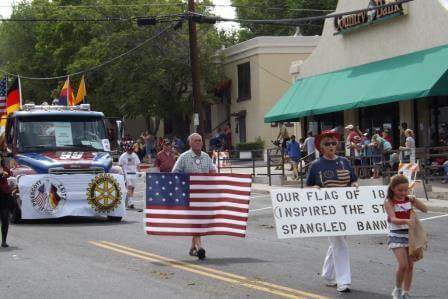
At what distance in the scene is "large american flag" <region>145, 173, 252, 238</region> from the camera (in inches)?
498

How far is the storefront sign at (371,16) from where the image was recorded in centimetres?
2838

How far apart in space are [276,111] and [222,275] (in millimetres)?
23756

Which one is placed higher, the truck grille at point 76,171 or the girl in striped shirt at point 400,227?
the truck grille at point 76,171

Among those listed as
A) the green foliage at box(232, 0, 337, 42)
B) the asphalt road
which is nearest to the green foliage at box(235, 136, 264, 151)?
the green foliage at box(232, 0, 337, 42)

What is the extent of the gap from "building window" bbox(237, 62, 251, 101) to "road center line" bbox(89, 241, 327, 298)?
32.4 meters

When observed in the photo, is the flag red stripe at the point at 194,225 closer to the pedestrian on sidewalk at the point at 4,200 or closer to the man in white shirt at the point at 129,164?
the pedestrian on sidewalk at the point at 4,200

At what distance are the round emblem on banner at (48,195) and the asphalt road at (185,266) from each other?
100cm

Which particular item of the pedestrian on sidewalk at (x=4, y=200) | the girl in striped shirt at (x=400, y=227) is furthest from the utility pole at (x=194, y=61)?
the girl in striped shirt at (x=400, y=227)

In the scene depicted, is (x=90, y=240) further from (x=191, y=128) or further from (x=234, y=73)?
(x=191, y=128)

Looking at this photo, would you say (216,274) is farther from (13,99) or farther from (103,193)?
(13,99)

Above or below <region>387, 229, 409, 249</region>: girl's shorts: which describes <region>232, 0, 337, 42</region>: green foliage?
above

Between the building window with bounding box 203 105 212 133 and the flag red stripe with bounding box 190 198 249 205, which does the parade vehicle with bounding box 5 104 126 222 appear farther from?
the building window with bounding box 203 105 212 133

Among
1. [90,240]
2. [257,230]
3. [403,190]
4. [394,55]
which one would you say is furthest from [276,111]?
[403,190]

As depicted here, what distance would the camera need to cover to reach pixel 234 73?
47750 mm
